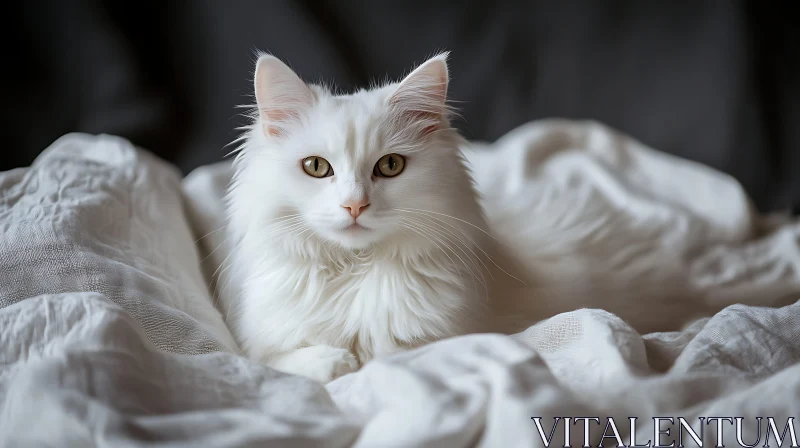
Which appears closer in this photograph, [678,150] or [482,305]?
[482,305]

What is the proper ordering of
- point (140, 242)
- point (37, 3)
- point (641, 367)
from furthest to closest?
1. point (37, 3)
2. point (140, 242)
3. point (641, 367)

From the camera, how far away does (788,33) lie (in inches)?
111

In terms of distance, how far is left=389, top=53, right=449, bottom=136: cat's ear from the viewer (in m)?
1.40

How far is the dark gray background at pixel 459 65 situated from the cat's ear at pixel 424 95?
1392mm

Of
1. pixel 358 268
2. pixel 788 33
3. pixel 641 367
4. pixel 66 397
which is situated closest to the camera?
pixel 66 397

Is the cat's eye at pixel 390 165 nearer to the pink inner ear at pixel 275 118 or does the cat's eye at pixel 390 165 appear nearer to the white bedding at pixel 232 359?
the pink inner ear at pixel 275 118

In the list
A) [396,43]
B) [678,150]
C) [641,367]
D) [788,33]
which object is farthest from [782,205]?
[641,367]

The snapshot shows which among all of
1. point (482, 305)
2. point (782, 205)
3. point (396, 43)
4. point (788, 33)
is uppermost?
point (788, 33)

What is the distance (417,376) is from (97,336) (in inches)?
18.7

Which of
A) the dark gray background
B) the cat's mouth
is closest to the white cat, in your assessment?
the cat's mouth

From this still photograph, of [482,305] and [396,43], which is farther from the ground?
[396,43]

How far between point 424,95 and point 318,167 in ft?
0.93

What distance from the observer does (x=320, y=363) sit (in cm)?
125

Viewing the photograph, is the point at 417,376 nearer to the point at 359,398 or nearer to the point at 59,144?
the point at 359,398
